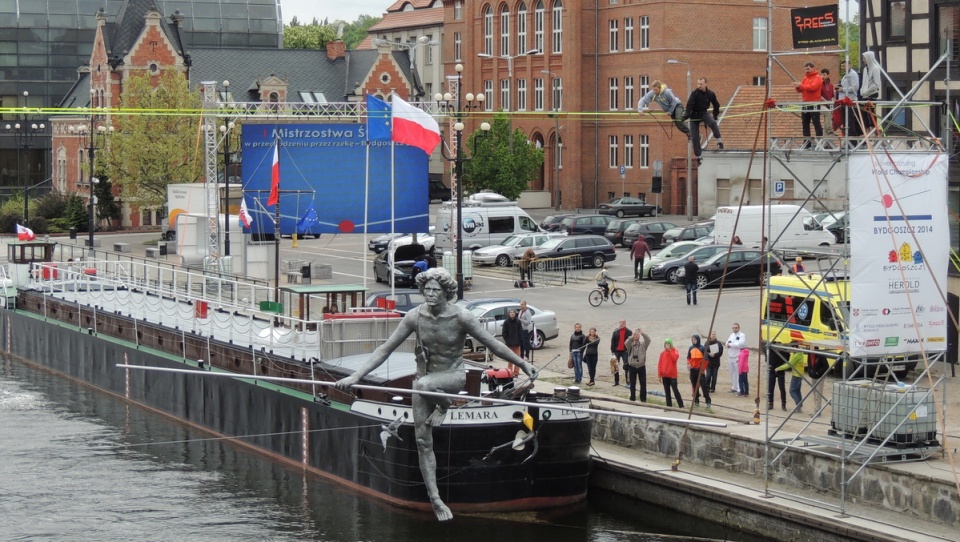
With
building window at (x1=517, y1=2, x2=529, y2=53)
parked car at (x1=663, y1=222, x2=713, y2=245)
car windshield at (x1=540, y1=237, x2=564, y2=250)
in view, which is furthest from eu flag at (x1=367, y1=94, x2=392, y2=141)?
building window at (x1=517, y1=2, x2=529, y2=53)

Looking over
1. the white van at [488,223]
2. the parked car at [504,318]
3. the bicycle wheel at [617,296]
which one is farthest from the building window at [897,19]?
the white van at [488,223]

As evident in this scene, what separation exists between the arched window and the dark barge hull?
56597 millimetres

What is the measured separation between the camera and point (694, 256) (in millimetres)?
49781

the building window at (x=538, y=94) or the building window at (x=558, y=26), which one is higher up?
the building window at (x=558, y=26)

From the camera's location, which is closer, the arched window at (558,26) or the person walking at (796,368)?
the person walking at (796,368)

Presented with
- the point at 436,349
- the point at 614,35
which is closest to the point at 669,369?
the point at 436,349

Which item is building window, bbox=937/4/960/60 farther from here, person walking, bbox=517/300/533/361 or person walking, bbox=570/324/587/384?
person walking, bbox=517/300/533/361

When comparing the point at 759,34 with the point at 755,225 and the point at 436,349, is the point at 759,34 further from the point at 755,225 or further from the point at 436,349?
the point at 436,349

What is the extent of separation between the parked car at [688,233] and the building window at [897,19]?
76.5 feet

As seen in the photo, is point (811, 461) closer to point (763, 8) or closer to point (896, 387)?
point (896, 387)

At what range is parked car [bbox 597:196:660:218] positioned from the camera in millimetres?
79312

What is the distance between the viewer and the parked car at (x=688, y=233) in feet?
196

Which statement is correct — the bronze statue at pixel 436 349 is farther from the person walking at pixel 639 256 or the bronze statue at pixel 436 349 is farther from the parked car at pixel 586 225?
the parked car at pixel 586 225

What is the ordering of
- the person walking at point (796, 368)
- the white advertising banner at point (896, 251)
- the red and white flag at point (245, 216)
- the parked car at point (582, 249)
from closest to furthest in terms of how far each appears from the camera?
the white advertising banner at point (896, 251)
the person walking at point (796, 368)
the red and white flag at point (245, 216)
the parked car at point (582, 249)
